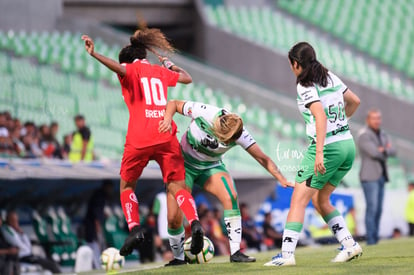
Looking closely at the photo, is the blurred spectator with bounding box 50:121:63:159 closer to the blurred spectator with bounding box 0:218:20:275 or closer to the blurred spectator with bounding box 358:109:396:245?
the blurred spectator with bounding box 0:218:20:275

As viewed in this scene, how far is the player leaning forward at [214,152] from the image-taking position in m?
9.29

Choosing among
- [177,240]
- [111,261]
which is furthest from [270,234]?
[177,240]

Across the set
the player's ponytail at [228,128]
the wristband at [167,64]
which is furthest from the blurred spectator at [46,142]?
the player's ponytail at [228,128]

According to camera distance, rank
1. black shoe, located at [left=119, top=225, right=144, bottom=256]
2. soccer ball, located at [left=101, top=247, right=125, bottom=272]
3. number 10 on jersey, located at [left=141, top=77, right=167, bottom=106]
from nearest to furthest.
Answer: black shoe, located at [left=119, top=225, right=144, bottom=256] → number 10 on jersey, located at [left=141, top=77, right=167, bottom=106] → soccer ball, located at [left=101, top=247, right=125, bottom=272]

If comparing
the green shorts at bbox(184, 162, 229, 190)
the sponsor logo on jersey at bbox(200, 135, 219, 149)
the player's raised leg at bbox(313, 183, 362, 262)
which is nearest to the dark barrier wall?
the green shorts at bbox(184, 162, 229, 190)

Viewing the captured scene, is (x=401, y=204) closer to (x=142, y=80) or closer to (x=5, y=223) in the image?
(x=5, y=223)

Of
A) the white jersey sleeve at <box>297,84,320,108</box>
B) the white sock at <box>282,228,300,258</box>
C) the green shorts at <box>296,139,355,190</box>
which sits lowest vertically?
the white sock at <box>282,228,300,258</box>

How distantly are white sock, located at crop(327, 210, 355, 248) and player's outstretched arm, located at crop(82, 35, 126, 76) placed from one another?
2.40m

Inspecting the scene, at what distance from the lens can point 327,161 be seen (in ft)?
29.6

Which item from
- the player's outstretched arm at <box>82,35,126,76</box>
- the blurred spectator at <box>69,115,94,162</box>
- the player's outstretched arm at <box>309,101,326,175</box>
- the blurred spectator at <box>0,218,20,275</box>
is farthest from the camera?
the blurred spectator at <box>69,115,94,162</box>

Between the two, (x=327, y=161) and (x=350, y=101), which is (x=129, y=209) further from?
(x=350, y=101)

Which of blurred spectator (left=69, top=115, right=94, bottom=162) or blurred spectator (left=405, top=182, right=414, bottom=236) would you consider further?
blurred spectator (left=405, top=182, right=414, bottom=236)

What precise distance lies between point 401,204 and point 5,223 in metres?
10.3

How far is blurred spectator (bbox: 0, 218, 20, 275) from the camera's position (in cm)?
1445
